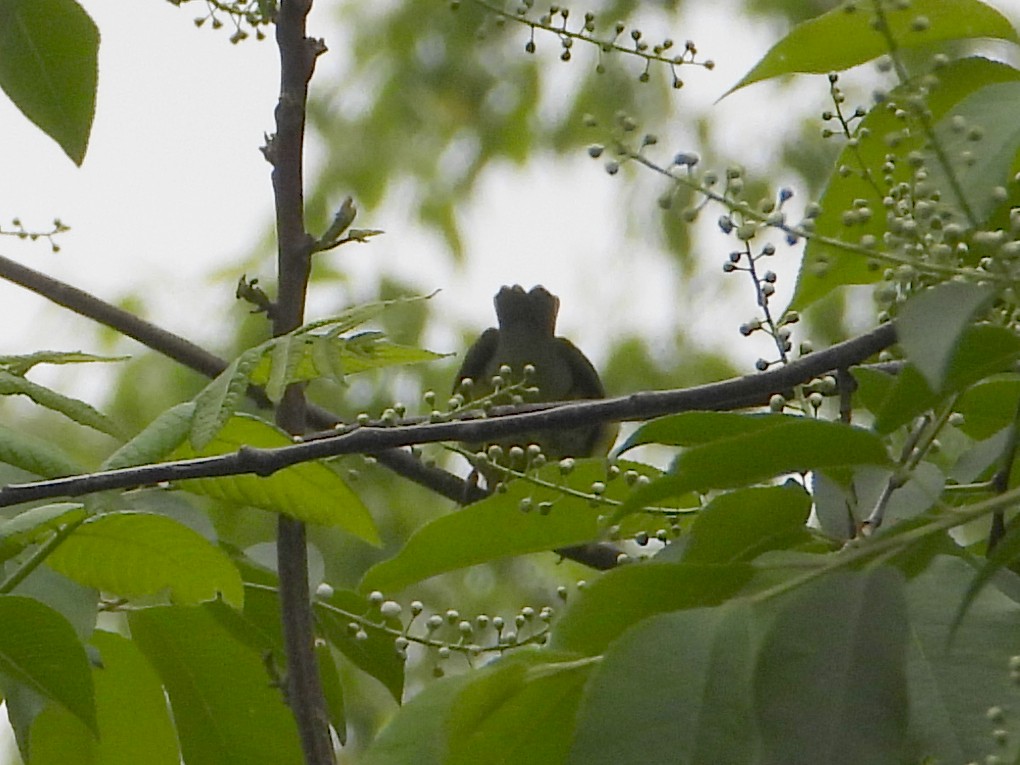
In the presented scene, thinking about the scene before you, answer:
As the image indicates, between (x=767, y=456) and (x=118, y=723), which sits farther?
(x=118, y=723)

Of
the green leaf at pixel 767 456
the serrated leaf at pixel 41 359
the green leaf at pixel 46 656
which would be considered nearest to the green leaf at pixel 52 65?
Answer: the serrated leaf at pixel 41 359

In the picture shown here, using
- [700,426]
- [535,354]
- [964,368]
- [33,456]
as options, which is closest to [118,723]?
[33,456]

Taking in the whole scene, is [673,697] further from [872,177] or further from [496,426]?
[872,177]

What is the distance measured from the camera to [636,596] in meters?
0.79

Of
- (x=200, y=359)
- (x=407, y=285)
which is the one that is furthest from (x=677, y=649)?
(x=407, y=285)

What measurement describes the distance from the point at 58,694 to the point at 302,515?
26 centimetres

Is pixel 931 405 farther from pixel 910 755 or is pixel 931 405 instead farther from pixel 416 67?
pixel 416 67

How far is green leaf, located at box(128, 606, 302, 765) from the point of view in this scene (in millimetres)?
1205

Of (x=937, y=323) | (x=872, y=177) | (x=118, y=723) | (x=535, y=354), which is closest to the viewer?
(x=937, y=323)

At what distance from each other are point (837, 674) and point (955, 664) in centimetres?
11

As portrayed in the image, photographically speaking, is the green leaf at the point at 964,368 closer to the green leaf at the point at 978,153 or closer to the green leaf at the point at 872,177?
the green leaf at the point at 978,153

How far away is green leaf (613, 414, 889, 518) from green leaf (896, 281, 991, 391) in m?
0.08

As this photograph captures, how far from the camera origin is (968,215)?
76cm

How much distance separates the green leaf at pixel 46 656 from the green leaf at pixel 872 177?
20.4 inches
